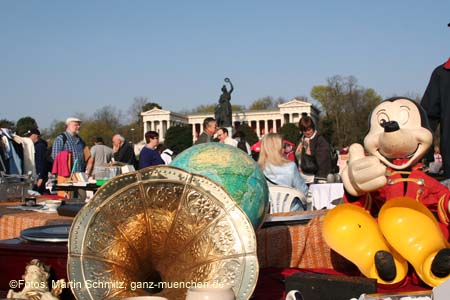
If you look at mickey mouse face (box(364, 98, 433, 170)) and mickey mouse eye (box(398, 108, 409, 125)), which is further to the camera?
mickey mouse eye (box(398, 108, 409, 125))

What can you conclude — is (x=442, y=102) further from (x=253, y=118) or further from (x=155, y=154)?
(x=253, y=118)

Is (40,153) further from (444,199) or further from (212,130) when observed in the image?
(444,199)

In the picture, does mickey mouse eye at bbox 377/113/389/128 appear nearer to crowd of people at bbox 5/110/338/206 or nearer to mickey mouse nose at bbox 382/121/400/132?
mickey mouse nose at bbox 382/121/400/132

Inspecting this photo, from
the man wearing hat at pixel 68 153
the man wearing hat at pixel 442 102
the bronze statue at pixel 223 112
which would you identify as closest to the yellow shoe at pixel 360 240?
the man wearing hat at pixel 442 102

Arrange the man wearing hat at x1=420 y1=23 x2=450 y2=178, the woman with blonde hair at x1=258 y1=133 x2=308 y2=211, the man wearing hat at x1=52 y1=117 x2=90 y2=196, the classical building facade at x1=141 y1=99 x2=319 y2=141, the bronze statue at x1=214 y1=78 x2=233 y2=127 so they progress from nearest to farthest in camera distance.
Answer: the man wearing hat at x1=420 y1=23 x2=450 y2=178 → the woman with blonde hair at x1=258 y1=133 x2=308 y2=211 → the man wearing hat at x1=52 y1=117 x2=90 y2=196 → the bronze statue at x1=214 y1=78 x2=233 y2=127 → the classical building facade at x1=141 y1=99 x2=319 y2=141

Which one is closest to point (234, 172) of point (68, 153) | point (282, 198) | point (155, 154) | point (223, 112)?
point (282, 198)

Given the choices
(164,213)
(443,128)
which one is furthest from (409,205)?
(443,128)

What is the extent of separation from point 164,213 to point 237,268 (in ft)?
1.35

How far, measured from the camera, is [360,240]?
2.96m

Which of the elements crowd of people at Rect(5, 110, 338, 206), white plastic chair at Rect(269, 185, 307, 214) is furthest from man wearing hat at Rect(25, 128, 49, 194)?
white plastic chair at Rect(269, 185, 307, 214)

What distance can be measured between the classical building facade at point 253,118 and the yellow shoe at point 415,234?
81.8m

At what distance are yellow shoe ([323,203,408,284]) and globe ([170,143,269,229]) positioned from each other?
0.40m

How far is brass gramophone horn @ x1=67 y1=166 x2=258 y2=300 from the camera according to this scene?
2328 millimetres

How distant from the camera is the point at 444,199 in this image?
2.96 m
